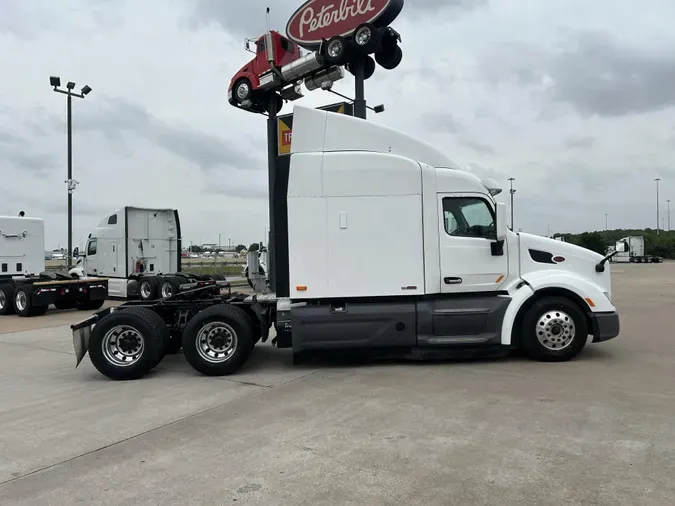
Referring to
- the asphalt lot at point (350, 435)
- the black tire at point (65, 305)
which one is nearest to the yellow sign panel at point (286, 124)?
the asphalt lot at point (350, 435)

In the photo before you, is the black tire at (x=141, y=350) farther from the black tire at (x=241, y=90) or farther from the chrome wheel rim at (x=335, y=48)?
the black tire at (x=241, y=90)

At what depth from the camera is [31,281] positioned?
16.0 meters

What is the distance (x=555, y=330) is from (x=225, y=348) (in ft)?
15.3

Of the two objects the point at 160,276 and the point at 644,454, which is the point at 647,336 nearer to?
the point at 644,454

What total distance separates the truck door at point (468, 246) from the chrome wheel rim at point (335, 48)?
5.51 meters

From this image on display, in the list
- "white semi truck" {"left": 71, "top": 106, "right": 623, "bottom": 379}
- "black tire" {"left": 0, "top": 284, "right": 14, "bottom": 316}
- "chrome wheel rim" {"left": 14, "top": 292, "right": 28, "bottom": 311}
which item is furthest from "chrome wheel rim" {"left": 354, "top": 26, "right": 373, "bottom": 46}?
"black tire" {"left": 0, "top": 284, "right": 14, "bottom": 316}

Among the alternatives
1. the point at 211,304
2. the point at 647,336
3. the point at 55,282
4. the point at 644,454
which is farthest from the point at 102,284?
the point at 644,454

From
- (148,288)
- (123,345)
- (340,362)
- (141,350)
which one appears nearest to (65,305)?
(148,288)

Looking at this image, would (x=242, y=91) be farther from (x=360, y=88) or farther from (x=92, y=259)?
(x=92, y=259)

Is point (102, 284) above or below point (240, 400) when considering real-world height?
above

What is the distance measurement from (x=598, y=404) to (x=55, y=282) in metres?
15.4

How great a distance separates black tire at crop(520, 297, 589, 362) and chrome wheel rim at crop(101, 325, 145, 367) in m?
5.49

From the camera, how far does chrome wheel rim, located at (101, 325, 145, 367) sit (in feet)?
23.5

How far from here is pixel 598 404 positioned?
541 cm
